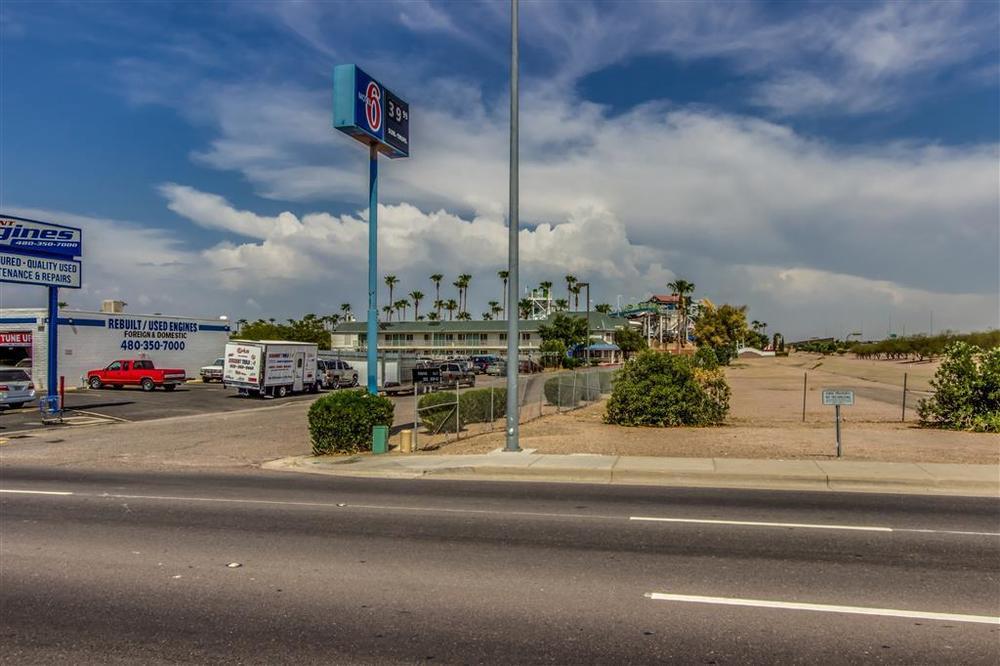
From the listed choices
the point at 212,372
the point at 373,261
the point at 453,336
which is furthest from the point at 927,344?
the point at 373,261

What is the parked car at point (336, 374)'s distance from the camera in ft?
158

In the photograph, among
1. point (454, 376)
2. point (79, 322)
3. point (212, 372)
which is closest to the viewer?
point (79, 322)

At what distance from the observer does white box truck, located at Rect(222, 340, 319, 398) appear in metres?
40.0

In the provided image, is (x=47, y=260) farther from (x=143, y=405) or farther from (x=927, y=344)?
(x=927, y=344)

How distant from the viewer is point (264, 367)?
40.0 m

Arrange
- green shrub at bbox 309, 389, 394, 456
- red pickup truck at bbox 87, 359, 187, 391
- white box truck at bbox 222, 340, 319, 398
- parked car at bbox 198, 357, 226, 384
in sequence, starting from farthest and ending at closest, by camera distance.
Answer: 1. parked car at bbox 198, 357, 226, 384
2. red pickup truck at bbox 87, 359, 187, 391
3. white box truck at bbox 222, 340, 319, 398
4. green shrub at bbox 309, 389, 394, 456

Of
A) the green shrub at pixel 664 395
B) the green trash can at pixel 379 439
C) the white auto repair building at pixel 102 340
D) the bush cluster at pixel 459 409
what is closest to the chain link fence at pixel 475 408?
the bush cluster at pixel 459 409

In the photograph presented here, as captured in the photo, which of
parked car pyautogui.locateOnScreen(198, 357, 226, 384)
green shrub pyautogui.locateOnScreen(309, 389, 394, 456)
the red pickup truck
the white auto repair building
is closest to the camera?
green shrub pyautogui.locateOnScreen(309, 389, 394, 456)

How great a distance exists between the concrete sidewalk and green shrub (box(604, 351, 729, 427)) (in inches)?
248

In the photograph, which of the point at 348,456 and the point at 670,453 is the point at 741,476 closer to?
the point at 670,453

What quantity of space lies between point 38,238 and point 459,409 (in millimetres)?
19102

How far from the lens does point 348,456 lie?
17406mm

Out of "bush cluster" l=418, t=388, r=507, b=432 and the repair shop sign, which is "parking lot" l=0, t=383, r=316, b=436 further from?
"bush cluster" l=418, t=388, r=507, b=432

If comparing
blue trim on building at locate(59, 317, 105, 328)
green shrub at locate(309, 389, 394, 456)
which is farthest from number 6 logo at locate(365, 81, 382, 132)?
blue trim on building at locate(59, 317, 105, 328)
